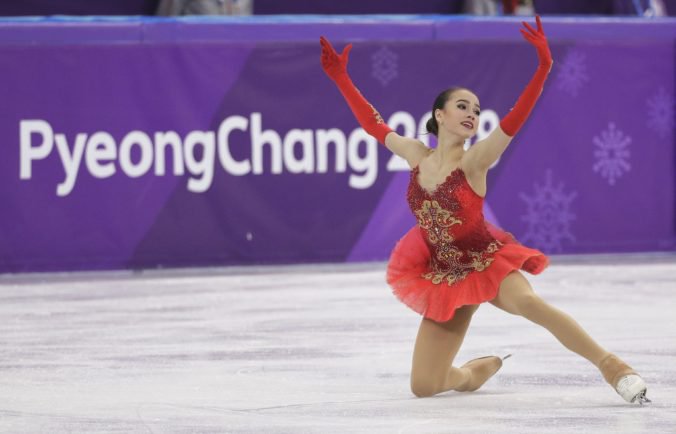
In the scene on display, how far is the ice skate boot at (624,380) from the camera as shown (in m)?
4.47

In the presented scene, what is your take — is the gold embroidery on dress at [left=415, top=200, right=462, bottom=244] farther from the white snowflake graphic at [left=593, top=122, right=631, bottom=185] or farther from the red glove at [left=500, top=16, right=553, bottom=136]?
the white snowflake graphic at [left=593, top=122, right=631, bottom=185]

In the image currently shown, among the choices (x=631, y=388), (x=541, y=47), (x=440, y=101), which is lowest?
(x=631, y=388)

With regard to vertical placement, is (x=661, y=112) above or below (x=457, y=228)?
below

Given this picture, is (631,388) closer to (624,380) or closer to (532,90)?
(624,380)

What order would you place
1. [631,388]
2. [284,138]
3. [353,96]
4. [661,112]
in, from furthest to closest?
[661,112], [284,138], [353,96], [631,388]

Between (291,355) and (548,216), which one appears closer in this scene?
(291,355)

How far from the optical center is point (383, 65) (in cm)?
938

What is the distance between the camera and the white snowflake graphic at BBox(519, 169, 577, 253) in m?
9.53

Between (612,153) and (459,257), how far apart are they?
200 inches

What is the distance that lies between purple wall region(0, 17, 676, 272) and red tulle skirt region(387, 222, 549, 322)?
4206 mm

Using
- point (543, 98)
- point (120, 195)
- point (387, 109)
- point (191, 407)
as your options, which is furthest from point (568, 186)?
point (191, 407)

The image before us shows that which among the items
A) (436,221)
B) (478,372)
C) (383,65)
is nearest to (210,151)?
(383,65)

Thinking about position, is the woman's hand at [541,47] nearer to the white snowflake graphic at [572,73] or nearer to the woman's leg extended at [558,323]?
the woman's leg extended at [558,323]

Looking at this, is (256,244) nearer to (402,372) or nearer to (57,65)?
(57,65)
